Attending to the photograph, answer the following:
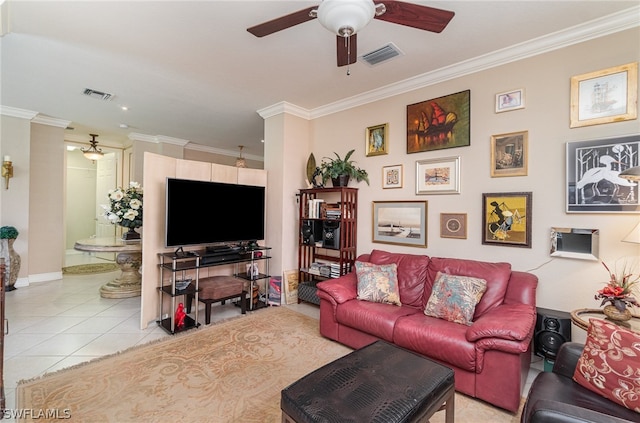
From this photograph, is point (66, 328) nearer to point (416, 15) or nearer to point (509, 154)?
point (416, 15)

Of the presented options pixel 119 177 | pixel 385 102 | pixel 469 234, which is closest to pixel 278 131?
pixel 385 102

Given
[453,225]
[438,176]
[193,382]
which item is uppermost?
[438,176]

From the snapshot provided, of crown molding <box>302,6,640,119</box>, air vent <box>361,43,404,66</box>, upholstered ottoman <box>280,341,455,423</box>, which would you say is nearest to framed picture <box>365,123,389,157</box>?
crown molding <box>302,6,640,119</box>

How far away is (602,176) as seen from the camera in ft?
7.34

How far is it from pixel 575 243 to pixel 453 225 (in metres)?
0.98

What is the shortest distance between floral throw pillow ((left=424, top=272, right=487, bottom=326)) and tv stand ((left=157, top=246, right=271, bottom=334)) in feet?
7.49

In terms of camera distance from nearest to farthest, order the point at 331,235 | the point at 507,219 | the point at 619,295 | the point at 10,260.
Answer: the point at 619,295 → the point at 507,219 → the point at 331,235 → the point at 10,260

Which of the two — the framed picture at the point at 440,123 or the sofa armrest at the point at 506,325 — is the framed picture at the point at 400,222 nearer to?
the framed picture at the point at 440,123

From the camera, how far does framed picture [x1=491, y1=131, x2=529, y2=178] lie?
2.61m

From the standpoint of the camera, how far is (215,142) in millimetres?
6492

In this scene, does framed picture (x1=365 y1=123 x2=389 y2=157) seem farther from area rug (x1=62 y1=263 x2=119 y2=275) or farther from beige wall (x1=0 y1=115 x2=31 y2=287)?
area rug (x1=62 y1=263 x2=119 y2=275)

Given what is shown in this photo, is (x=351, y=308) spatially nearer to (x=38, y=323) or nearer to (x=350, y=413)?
(x=350, y=413)

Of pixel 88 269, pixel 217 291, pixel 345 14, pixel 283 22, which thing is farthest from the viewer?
pixel 88 269

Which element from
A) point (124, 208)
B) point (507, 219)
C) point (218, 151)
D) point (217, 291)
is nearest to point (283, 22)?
point (507, 219)
